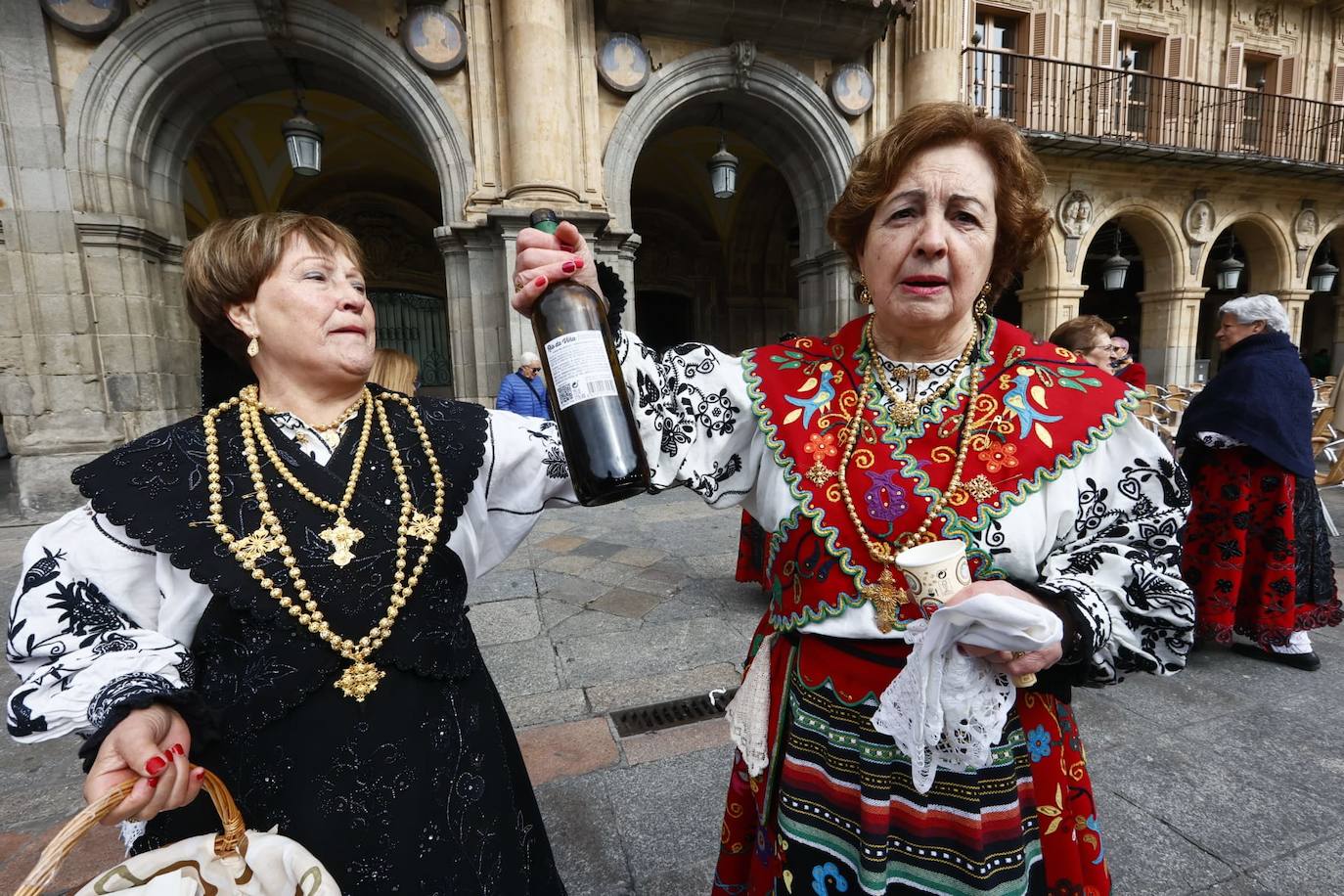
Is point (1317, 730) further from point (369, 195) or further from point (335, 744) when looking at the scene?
point (369, 195)

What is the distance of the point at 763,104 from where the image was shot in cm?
775

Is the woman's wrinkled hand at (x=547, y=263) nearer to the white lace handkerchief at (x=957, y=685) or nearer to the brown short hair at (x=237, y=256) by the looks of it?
the brown short hair at (x=237, y=256)

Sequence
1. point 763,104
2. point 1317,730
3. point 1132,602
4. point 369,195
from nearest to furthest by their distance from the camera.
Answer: point 1132,602
point 1317,730
point 763,104
point 369,195

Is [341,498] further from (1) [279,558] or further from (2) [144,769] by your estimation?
(2) [144,769]

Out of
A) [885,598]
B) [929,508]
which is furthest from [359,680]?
[929,508]

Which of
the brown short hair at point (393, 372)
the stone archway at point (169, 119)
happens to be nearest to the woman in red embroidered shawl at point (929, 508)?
the brown short hair at point (393, 372)

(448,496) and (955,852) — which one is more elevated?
(448,496)

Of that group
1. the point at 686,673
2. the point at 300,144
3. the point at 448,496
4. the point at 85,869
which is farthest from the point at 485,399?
the point at 448,496

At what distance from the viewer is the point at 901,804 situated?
3.42 feet

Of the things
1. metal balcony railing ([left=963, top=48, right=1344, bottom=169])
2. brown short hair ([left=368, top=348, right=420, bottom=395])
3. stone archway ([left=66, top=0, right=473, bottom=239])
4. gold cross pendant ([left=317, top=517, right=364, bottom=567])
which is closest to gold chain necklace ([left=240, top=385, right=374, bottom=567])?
gold cross pendant ([left=317, top=517, right=364, bottom=567])

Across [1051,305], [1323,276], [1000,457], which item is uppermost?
[1323,276]

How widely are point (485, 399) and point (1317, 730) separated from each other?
6655 mm

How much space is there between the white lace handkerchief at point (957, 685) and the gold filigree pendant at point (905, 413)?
1.23ft

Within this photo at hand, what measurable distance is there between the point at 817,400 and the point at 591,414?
0.43m
